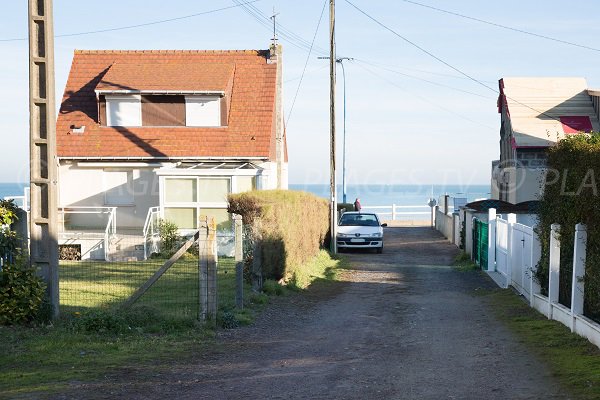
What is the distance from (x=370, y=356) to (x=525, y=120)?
95.4 ft

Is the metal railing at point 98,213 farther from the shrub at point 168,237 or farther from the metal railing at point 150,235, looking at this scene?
the shrub at point 168,237

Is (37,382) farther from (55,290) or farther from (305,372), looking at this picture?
(55,290)

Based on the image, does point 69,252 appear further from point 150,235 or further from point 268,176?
point 268,176

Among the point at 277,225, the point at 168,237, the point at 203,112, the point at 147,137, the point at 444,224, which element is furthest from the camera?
the point at 444,224

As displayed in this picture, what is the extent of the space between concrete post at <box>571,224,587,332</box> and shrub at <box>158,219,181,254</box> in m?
17.1

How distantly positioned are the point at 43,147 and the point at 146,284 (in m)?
2.61

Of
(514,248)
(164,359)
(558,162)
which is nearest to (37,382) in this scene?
(164,359)

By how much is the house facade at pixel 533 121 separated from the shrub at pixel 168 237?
15.6 metres

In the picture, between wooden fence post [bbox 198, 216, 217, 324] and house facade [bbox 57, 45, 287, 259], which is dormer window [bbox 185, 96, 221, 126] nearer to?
house facade [bbox 57, 45, 287, 259]

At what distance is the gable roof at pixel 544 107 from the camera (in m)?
36.0

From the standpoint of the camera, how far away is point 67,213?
30.3 m

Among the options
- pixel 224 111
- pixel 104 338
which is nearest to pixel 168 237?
pixel 224 111

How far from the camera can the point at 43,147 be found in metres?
12.3

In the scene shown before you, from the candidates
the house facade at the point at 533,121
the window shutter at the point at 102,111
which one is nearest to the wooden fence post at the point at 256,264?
the window shutter at the point at 102,111
